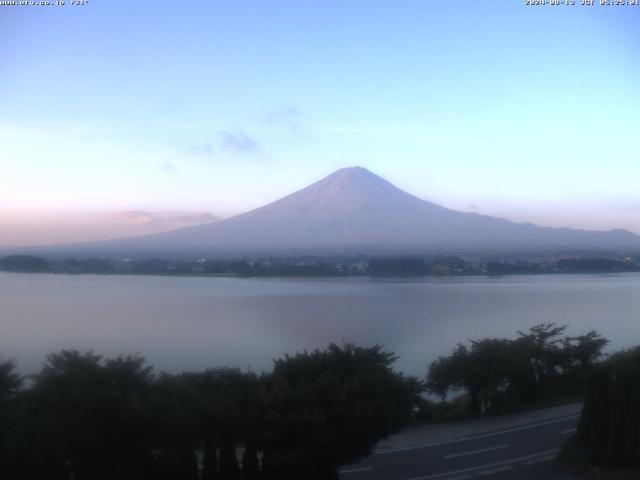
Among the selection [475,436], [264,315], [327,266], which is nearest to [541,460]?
[475,436]

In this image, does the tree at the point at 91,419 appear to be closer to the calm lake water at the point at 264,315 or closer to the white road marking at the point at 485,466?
the calm lake water at the point at 264,315

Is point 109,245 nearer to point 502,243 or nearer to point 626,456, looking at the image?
point 502,243

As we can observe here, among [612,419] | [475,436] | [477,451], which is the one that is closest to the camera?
[612,419]

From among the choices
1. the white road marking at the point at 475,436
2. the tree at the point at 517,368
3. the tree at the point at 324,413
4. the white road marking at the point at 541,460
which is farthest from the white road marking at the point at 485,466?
the tree at the point at 517,368

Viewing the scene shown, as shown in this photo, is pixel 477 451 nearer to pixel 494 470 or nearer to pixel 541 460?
pixel 541 460

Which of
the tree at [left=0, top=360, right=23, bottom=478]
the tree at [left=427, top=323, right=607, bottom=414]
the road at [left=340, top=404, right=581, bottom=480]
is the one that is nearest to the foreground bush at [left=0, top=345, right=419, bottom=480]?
the tree at [left=0, top=360, right=23, bottom=478]

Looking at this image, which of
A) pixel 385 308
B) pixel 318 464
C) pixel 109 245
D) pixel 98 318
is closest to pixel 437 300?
pixel 385 308

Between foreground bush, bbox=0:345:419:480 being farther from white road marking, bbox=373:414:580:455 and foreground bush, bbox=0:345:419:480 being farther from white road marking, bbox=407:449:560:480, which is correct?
white road marking, bbox=373:414:580:455
